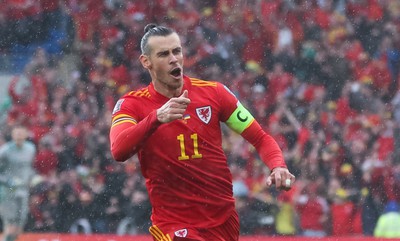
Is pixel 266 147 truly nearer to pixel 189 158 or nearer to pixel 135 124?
pixel 189 158

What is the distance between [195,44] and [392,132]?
9.80 ft

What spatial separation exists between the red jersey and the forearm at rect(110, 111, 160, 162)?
0.13 m

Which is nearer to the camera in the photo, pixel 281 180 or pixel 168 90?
pixel 281 180

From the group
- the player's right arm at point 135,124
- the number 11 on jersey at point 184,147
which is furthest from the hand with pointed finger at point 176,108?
the number 11 on jersey at point 184,147

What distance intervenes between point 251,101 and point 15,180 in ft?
10.3

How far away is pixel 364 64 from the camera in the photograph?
13.0 metres

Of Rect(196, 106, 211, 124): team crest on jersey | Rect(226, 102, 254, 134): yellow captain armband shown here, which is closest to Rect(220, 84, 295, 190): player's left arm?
Rect(226, 102, 254, 134): yellow captain armband

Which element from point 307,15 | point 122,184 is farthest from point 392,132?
point 122,184

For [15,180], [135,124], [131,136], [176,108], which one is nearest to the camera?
[176,108]

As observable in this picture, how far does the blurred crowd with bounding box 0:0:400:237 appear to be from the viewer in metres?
11.9

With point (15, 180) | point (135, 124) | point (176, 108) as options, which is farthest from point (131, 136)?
point (15, 180)

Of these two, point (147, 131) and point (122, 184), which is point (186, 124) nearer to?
point (147, 131)

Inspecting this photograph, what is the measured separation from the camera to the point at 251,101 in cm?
1290

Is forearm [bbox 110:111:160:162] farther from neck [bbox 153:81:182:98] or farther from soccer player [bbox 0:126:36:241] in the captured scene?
soccer player [bbox 0:126:36:241]
